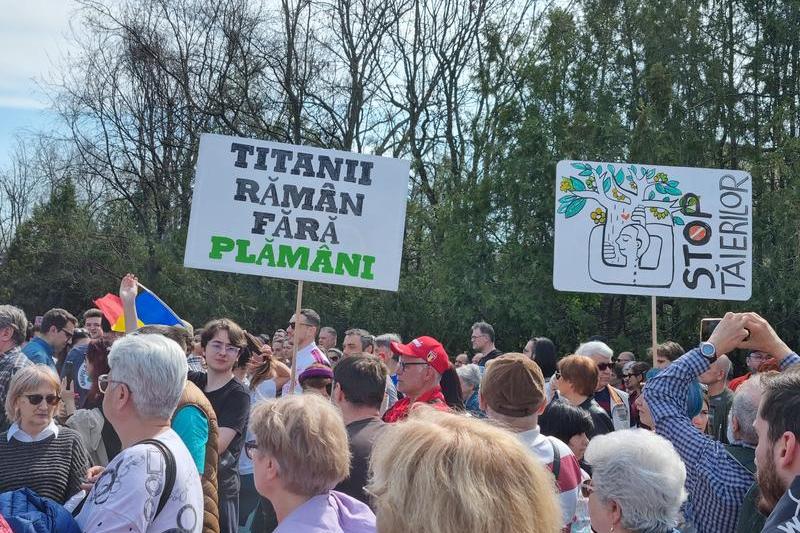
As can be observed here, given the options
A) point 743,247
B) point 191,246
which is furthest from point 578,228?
point 191,246

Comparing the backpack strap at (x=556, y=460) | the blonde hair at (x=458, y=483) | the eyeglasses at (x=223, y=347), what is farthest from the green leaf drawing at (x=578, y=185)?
the blonde hair at (x=458, y=483)

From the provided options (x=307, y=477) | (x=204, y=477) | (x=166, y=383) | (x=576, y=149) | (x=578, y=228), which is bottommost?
(x=204, y=477)

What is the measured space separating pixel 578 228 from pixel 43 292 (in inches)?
837

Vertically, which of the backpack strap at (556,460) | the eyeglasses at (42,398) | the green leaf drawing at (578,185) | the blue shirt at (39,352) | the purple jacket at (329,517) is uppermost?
the green leaf drawing at (578,185)

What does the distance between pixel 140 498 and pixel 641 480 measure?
62.7 inches

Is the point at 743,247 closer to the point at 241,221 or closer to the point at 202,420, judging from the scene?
the point at 241,221

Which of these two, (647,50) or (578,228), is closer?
(578,228)

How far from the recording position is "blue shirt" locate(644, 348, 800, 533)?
2.80 m

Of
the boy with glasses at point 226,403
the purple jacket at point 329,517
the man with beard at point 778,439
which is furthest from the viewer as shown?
the boy with glasses at point 226,403

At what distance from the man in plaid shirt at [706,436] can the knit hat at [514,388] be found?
74 centimetres

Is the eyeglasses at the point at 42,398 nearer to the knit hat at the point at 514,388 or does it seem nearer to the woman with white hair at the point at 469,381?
the knit hat at the point at 514,388

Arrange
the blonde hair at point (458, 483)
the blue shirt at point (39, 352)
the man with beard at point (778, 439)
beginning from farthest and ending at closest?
1. the blue shirt at point (39, 352)
2. the man with beard at point (778, 439)
3. the blonde hair at point (458, 483)

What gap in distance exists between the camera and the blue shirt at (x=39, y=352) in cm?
687

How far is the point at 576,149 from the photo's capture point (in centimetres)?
1552
